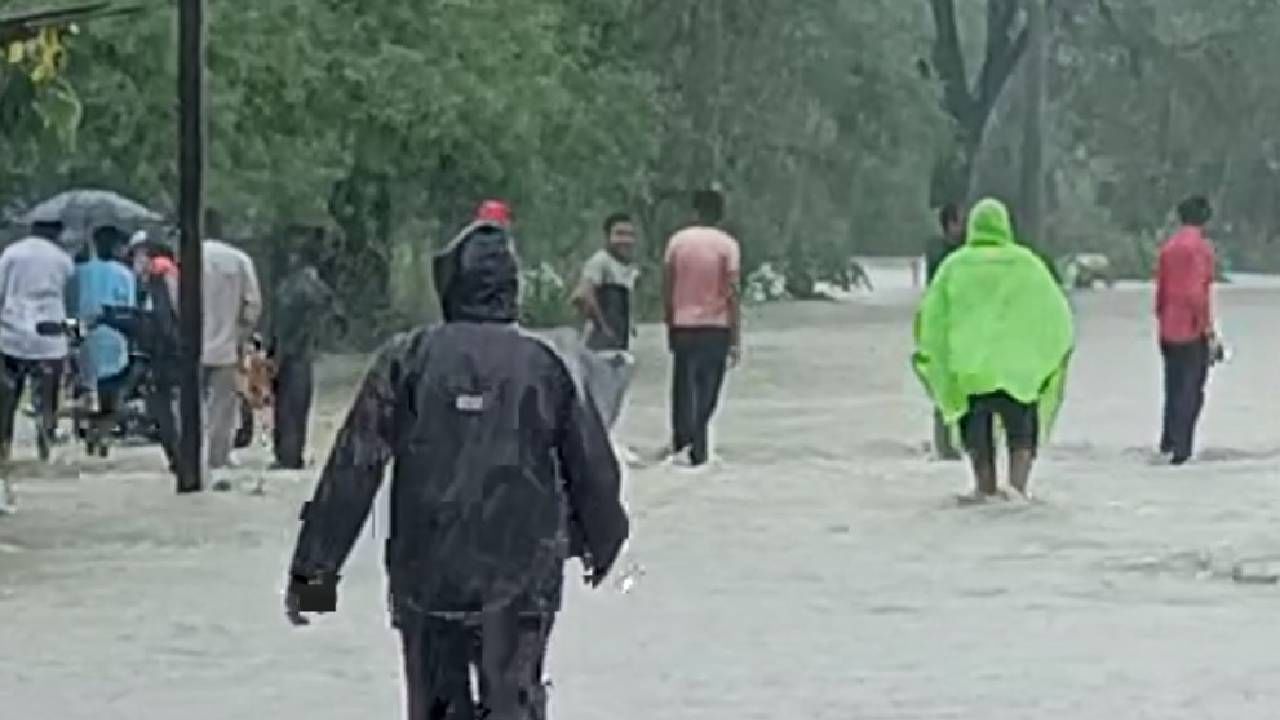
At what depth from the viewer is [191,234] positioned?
2012cm

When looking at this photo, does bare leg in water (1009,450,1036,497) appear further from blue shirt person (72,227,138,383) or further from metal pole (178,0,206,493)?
blue shirt person (72,227,138,383)

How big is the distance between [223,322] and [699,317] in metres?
3.04

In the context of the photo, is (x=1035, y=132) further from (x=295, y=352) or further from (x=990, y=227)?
(x=990, y=227)

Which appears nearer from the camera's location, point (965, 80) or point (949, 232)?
point (949, 232)

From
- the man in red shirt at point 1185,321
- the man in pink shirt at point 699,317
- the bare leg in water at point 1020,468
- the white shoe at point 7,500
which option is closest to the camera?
the bare leg in water at point 1020,468

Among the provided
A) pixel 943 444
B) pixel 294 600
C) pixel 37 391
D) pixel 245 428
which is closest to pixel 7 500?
pixel 37 391

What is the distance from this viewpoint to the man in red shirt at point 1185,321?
22469mm

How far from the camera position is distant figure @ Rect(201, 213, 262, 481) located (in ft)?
68.6

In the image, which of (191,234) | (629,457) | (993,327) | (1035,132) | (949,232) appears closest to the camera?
(993,327)

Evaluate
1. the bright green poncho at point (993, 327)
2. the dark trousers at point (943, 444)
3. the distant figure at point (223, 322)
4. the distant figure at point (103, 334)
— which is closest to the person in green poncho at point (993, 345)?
the bright green poncho at point (993, 327)

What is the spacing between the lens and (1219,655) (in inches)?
506

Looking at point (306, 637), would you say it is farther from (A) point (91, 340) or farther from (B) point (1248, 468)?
(A) point (91, 340)

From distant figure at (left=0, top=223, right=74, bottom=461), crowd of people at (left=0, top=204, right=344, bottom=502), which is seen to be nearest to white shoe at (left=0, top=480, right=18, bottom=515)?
crowd of people at (left=0, top=204, right=344, bottom=502)

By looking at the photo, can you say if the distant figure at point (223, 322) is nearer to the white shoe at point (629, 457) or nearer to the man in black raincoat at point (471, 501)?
the white shoe at point (629, 457)
